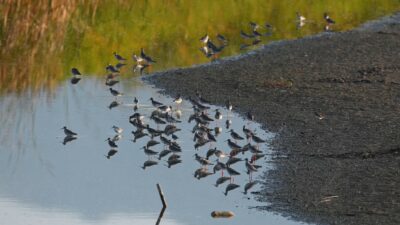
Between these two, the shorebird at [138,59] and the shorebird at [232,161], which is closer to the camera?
the shorebird at [232,161]

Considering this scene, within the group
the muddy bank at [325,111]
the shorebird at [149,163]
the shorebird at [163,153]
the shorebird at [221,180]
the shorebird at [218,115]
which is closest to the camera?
the muddy bank at [325,111]

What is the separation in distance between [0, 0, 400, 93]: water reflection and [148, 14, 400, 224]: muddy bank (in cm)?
145

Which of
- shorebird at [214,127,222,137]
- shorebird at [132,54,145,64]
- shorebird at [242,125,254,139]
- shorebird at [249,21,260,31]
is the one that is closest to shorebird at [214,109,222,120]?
shorebird at [214,127,222,137]

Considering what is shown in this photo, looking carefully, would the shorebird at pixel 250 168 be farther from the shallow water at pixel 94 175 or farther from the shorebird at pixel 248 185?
the shorebird at pixel 248 185

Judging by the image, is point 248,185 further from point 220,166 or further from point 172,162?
point 172,162

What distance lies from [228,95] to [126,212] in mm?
7252

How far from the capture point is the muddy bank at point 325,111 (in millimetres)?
12125

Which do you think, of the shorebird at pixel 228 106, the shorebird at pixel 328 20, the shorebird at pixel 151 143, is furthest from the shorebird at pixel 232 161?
the shorebird at pixel 328 20

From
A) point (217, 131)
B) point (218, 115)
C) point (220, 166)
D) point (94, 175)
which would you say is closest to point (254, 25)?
point (218, 115)

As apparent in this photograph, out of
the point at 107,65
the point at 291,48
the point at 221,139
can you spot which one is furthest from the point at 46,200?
the point at 291,48

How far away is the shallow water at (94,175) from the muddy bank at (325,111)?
43 centimetres

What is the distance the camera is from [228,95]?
19.1 m

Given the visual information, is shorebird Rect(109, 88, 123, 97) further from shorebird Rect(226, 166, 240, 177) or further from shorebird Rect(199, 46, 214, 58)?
shorebird Rect(226, 166, 240, 177)

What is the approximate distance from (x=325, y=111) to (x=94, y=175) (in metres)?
4.70
